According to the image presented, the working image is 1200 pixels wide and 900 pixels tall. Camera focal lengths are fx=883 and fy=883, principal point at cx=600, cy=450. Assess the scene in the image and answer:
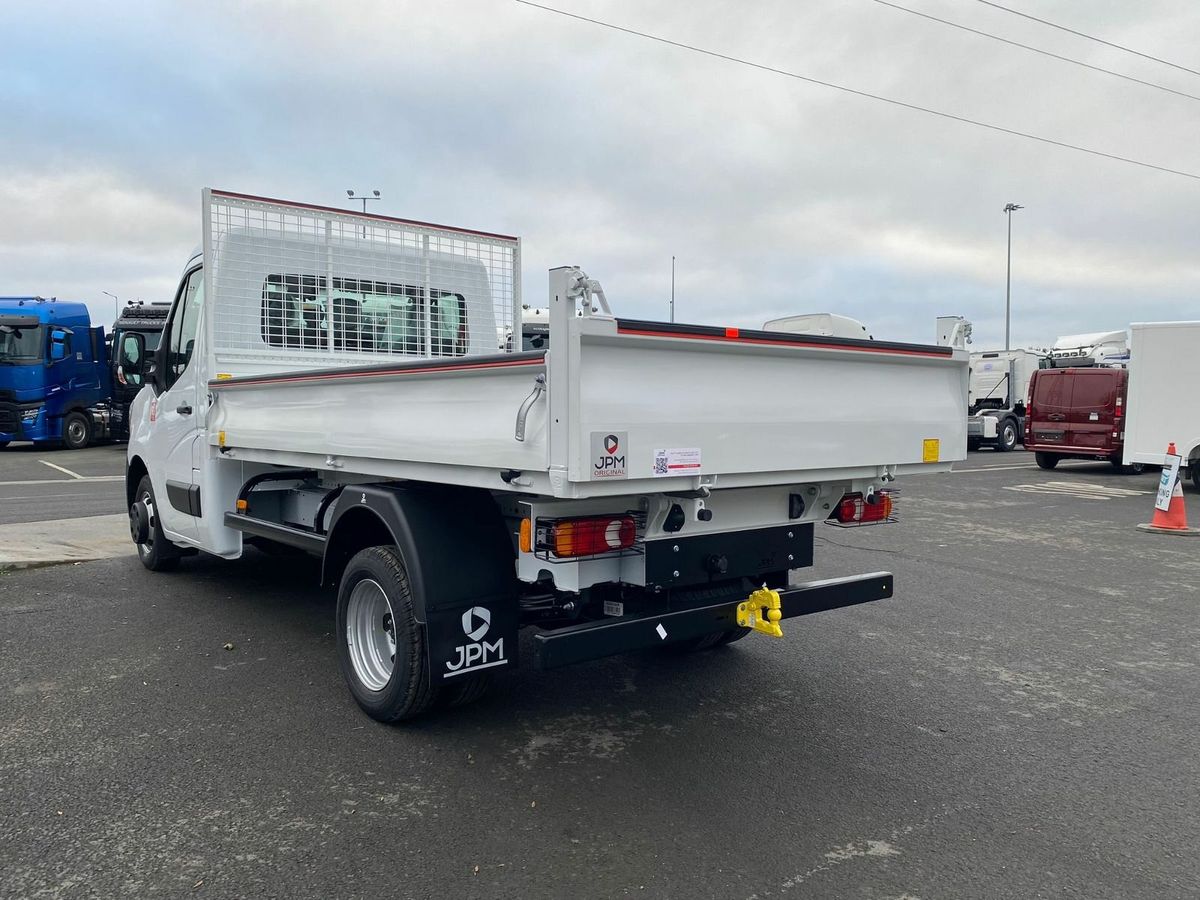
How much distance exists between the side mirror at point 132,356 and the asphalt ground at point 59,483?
190 inches

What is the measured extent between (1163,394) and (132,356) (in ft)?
50.6

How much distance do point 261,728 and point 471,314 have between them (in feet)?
12.2

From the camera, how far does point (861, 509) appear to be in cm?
455

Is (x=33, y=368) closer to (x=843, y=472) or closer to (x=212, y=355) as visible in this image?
Answer: (x=212, y=355)

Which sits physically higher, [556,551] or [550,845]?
[556,551]

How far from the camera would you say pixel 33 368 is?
2120 cm

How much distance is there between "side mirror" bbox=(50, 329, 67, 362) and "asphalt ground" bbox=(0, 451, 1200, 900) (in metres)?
17.9

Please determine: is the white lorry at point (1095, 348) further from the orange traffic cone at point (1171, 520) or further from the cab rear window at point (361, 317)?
the cab rear window at point (361, 317)

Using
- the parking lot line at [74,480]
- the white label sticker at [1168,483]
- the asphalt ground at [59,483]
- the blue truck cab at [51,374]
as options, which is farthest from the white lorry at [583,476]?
the blue truck cab at [51,374]

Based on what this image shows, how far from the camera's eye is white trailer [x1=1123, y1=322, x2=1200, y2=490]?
14.6 m

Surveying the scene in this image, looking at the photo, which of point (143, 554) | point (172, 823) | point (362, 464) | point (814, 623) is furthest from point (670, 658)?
point (143, 554)

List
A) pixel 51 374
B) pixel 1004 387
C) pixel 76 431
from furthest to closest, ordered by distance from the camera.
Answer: pixel 1004 387, pixel 76 431, pixel 51 374

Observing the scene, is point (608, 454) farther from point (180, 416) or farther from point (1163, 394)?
point (1163, 394)

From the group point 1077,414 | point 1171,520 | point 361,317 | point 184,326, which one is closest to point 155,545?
point 184,326
